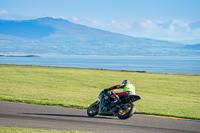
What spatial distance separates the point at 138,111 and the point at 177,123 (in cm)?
332

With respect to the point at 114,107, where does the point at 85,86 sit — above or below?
below

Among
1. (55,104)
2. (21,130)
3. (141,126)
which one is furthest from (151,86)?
(21,130)

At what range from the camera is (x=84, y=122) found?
12297 millimetres

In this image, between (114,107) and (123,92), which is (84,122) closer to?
(114,107)

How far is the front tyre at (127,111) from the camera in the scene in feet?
40.8

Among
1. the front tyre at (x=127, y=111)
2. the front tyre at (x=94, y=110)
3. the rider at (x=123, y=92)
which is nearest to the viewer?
the front tyre at (x=127, y=111)

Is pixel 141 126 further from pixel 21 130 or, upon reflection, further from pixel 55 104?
pixel 55 104

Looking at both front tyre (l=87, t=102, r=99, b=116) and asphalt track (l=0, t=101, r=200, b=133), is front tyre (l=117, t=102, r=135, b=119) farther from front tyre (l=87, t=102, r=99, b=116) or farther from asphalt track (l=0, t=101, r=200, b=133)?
front tyre (l=87, t=102, r=99, b=116)

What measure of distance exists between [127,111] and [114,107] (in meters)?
A: 0.53

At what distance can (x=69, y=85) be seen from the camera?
94.6 ft

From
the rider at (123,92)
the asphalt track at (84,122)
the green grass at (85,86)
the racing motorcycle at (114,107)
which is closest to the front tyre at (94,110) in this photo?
the racing motorcycle at (114,107)

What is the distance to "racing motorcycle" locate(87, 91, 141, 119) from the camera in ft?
41.4

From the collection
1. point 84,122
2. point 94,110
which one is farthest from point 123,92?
point 84,122

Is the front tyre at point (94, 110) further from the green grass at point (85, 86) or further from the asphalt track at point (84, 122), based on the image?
the green grass at point (85, 86)
